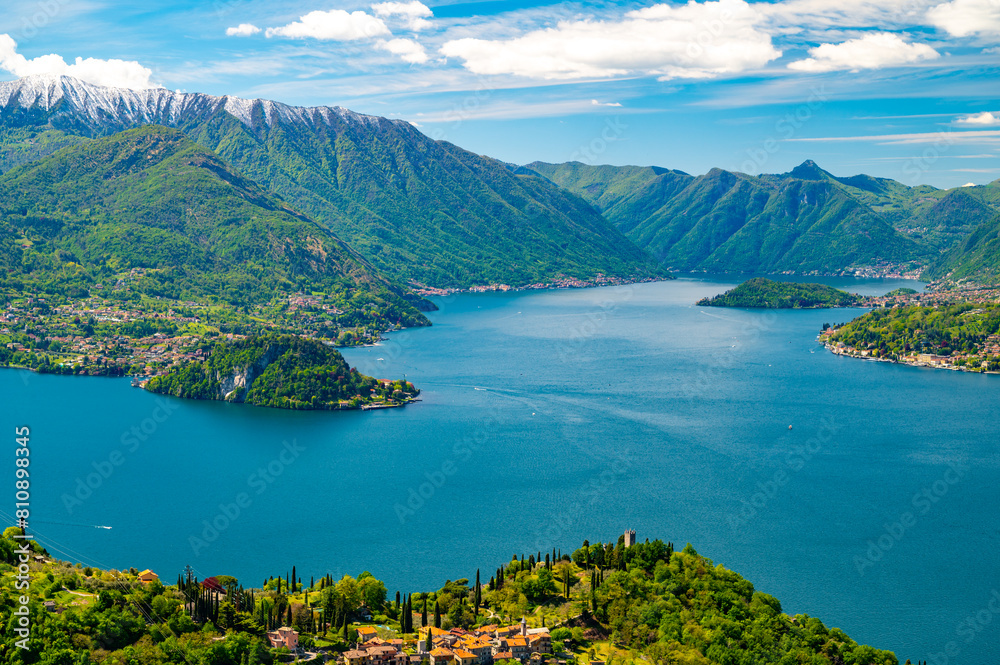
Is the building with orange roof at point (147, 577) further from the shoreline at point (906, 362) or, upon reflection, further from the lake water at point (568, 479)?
the shoreline at point (906, 362)

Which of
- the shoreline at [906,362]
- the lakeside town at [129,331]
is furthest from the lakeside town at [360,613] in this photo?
the shoreline at [906,362]

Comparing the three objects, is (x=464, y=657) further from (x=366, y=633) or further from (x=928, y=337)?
(x=928, y=337)

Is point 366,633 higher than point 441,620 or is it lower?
higher

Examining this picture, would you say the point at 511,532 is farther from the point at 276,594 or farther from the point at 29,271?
the point at 29,271

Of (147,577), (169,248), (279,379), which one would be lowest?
(147,577)

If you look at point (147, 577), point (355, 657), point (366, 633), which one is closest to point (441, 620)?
point (366, 633)

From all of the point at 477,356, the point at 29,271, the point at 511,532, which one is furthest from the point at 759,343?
the point at 29,271

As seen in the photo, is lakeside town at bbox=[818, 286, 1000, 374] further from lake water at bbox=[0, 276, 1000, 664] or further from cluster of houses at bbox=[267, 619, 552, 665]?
cluster of houses at bbox=[267, 619, 552, 665]
